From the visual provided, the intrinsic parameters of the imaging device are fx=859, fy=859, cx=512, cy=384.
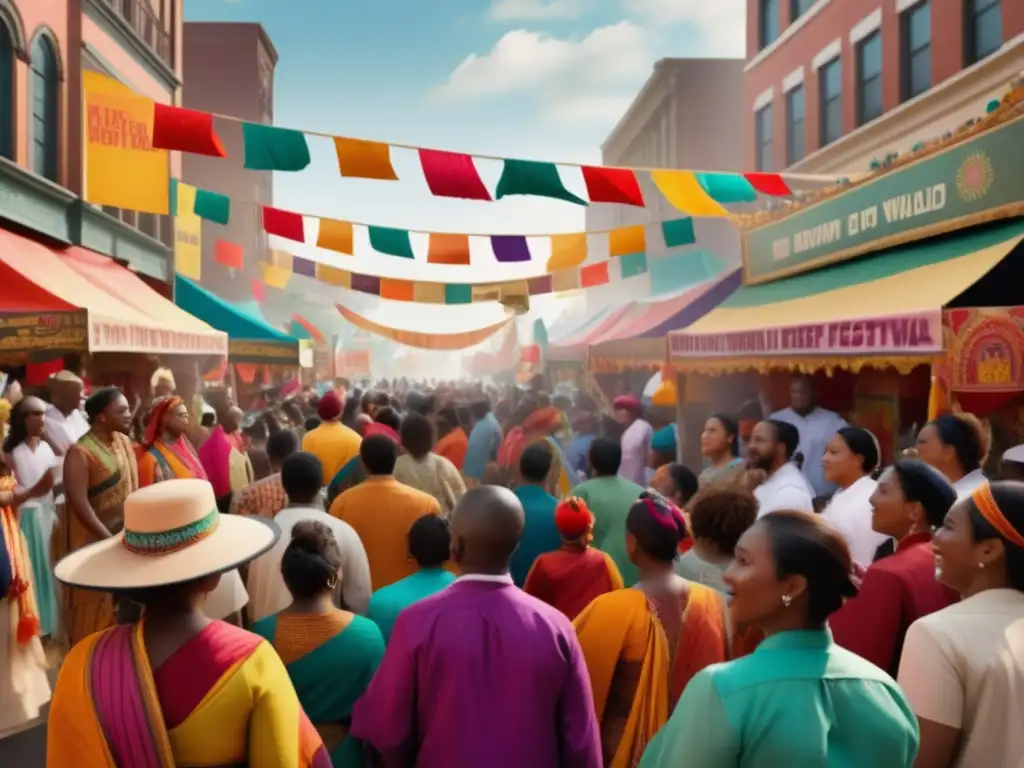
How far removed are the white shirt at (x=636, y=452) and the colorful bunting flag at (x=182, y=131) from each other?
5270 mm

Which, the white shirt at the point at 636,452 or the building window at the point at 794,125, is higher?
the building window at the point at 794,125

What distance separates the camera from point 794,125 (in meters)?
20.2

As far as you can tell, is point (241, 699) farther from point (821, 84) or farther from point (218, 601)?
point (821, 84)

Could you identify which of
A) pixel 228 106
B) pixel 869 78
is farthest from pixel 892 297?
pixel 228 106

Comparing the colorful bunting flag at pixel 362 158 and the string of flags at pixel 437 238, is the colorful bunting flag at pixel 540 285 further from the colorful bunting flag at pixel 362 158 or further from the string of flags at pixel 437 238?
the colorful bunting flag at pixel 362 158

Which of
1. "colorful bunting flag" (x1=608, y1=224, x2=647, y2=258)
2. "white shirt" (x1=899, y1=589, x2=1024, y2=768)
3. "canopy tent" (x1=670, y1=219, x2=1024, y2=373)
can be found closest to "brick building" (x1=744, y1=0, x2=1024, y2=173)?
"canopy tent" (x1=670, y1=219, x2=1024, y2=373)

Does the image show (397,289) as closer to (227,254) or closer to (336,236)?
(227,254)

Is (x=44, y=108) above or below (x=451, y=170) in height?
above

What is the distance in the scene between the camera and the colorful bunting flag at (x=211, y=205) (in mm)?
13242

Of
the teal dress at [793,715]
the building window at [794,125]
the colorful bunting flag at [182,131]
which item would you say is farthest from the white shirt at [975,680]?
the building window at [794,125]

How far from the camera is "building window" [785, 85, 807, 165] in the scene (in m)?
19.7

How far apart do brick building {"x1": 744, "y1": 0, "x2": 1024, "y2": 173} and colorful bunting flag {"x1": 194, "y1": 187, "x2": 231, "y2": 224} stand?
37.5 feet

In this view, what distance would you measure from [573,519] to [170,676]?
2244mm

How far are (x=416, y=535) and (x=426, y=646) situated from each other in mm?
1208
